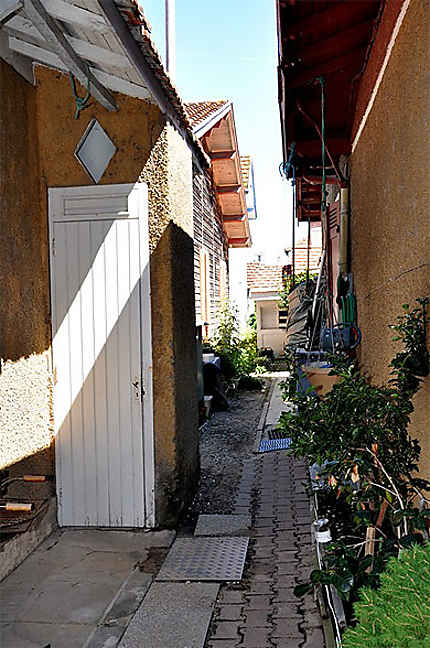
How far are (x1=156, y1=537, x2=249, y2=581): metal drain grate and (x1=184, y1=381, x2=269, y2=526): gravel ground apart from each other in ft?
1.51

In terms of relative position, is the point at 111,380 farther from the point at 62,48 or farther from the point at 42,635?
the point at 62,48

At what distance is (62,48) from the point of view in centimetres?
389

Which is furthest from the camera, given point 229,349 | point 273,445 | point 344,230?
point 229,349

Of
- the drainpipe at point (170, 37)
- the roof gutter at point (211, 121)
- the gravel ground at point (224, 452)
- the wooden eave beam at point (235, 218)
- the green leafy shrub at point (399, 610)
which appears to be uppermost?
the drainpipe at point (170, 37)

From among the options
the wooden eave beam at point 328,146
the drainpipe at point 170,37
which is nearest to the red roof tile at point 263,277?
the drainpipe at point 170,37

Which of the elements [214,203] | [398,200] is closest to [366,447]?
[398,200]

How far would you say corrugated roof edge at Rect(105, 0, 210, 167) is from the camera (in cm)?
353

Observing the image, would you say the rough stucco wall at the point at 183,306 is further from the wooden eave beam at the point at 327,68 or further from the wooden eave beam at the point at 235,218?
the wooden eave beam at the point at 235,218

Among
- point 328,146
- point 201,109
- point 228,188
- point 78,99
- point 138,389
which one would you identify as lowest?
point 138,389

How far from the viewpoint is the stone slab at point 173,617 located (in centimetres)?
320

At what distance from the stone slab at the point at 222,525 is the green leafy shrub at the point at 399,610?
306 cm

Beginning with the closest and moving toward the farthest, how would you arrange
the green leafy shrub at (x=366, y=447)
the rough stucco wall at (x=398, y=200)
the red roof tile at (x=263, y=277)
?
1. the green leafy shrub at (x=366, y=447)
2. the rough stucco wall at (x=398, y=200)
3. the red roof tile at (x=263, y=277)

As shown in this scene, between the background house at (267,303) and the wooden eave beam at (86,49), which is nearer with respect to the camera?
the wooden eave beam at (86,49)

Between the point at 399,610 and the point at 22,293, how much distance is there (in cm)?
367
